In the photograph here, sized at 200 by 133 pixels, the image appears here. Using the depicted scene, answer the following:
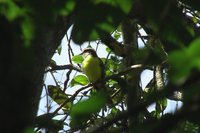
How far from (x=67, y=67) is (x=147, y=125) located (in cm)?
353

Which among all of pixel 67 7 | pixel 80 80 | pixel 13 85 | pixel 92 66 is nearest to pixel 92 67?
pixel 92 66

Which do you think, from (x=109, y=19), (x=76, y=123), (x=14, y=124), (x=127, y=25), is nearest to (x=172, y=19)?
(x=109, y=19)

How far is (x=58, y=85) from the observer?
4.51 m

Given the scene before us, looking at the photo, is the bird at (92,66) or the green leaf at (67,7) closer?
the green leaf at (67,7)

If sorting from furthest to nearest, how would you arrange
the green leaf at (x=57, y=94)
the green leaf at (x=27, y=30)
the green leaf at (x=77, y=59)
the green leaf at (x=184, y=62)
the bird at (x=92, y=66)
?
1. the bird at (x=92, y=66)
2. the green leaf at (x=77, y=59)
3. the green leaf at (x=57, y=94)
4. the green leaf at (x=27, y=30)
5. the green leaf at (x=184, y=62)

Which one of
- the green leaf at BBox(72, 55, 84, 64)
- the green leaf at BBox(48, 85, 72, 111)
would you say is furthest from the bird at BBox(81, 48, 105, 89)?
the green leaf at BBox(48, 85, 72, 111)

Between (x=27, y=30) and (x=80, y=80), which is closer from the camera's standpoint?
(x=27, y=30)

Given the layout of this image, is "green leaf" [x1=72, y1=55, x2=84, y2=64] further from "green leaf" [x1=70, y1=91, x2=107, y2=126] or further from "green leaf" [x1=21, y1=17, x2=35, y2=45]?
"green leaf" [x1=70, y1=91, x2=107, y2=126]

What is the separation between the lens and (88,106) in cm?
95

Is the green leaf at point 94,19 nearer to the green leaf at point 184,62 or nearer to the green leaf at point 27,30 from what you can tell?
the green leaf at point 27,30

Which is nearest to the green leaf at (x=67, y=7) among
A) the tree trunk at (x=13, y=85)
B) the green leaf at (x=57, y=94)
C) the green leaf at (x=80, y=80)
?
the tree trunk at (x=13, y=85)

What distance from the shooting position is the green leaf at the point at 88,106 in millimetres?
949

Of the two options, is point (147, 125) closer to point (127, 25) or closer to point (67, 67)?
point (127, 25)

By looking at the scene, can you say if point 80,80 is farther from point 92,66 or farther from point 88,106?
point 88,106
